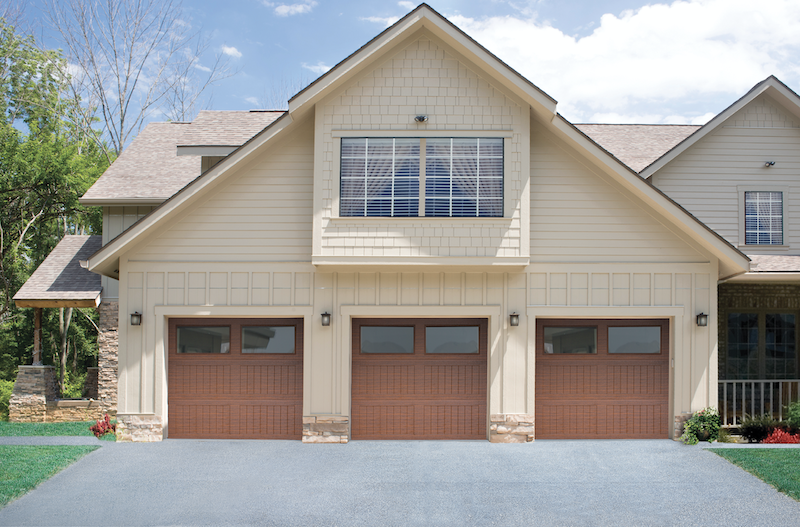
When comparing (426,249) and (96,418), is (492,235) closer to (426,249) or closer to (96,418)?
(426,249)

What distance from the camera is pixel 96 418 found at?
1327cm

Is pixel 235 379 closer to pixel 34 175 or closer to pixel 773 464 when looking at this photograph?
pixel 773 464

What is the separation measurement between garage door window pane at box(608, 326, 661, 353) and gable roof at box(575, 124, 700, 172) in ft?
13.5

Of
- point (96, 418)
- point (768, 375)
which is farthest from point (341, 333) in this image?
point (768, 375)

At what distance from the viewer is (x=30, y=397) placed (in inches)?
516

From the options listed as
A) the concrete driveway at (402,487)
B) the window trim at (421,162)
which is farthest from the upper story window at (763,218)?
the window trim at (421,162)

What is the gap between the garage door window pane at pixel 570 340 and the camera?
1045 cm

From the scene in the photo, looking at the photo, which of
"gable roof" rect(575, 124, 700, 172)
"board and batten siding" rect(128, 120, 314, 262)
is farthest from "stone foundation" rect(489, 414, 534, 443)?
"gable roof" rect(575, 124, 700, 172)

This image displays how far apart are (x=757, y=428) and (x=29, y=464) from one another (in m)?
12.2

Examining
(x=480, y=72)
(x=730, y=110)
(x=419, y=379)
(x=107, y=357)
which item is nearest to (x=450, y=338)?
(x=419, y=379)

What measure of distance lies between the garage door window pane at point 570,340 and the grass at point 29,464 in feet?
26.7

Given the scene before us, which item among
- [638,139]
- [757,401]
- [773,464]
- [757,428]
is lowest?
[773,464]

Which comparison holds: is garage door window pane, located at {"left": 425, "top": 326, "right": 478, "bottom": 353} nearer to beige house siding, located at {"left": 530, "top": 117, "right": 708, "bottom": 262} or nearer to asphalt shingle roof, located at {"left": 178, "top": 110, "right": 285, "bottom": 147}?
beige house siding, located at {"left": 530, "top": 117, "right": 708, "bottom": 262}

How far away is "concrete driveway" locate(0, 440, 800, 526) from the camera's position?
6.78 m
